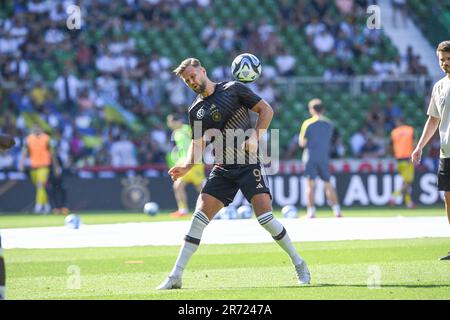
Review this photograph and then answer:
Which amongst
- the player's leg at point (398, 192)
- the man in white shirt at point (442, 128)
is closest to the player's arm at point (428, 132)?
the man in white shirt at point (442, 128)

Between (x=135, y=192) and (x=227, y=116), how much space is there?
57.3 feet

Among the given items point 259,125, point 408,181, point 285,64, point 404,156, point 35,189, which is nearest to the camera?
point 259,125

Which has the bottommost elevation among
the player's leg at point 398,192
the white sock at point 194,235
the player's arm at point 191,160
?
the player's leg at point 398,192

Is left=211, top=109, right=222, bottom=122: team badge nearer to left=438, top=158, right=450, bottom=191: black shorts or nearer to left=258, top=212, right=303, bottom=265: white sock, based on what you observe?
left=258, top=212, right=303, bottom=265: white sock

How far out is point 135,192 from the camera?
28.2 metres

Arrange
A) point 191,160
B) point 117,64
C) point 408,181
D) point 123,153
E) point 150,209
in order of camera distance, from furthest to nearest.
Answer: point 117,64 → point 123,153 → point 408,181 → point 150,209 → point 191,160

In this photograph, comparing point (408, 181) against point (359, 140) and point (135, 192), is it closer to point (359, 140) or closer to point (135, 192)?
point (359, 140)

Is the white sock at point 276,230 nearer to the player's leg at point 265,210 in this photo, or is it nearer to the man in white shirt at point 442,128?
the player's leg at point 265,210

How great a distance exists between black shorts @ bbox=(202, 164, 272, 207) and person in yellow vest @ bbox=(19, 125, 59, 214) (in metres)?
16.6

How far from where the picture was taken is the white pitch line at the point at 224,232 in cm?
1692

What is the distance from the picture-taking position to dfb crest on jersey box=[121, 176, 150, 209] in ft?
92.4

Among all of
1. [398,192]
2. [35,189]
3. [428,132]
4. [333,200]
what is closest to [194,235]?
[428,132]

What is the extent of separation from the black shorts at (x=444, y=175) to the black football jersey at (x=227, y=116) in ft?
8.97
